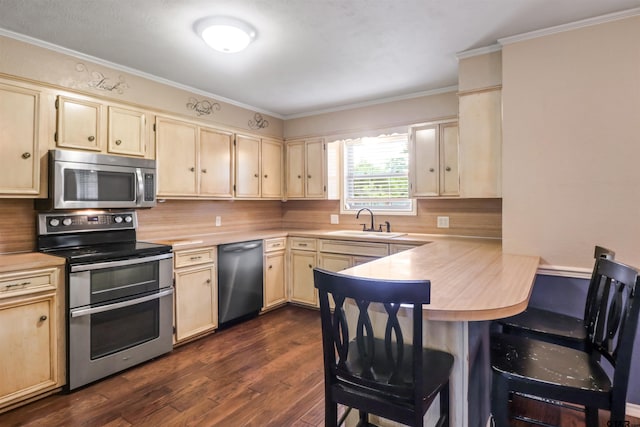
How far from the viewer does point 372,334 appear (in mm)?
1216

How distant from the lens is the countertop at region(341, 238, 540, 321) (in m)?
1.26

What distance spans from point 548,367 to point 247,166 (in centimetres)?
346

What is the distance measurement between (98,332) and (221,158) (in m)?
2.03

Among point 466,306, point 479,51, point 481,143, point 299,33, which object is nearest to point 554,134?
point 481,143

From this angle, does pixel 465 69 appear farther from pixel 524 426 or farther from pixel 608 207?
pixel 524 426

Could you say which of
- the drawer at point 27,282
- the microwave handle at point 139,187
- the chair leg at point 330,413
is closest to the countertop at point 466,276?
the chair leg at point 330,413

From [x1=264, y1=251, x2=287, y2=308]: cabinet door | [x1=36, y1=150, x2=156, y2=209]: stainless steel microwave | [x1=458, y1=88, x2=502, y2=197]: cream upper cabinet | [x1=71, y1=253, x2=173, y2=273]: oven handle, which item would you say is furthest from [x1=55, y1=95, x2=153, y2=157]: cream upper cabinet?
[x1=458, y1=88, x2=502, y2=197]: cream upper cabinet

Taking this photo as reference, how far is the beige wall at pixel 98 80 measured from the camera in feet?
7.95

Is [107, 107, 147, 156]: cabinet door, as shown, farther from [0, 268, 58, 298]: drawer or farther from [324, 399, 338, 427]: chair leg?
[324, 399, 338, 427]: chair leg

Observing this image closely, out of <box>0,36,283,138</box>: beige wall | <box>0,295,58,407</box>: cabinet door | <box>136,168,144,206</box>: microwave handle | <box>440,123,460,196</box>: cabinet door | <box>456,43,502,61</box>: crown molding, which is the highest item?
<box>456,43,502,61</box>: crown molding

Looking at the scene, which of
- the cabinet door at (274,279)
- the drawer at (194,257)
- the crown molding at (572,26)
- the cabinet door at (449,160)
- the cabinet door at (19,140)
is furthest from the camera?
the cabinet door at (274,279)

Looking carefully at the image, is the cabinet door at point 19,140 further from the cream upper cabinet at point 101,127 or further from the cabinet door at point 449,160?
the cabinet door at point 449,160

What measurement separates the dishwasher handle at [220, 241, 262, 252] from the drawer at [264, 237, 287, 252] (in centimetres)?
12

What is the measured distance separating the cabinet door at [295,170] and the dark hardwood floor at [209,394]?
2039 mm
